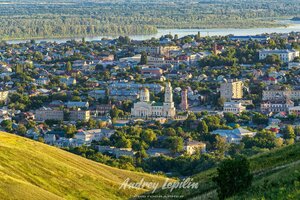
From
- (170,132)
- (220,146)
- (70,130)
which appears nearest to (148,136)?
(170,132)

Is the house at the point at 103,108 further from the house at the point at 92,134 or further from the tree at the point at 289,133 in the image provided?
the tree at the point at 289,133

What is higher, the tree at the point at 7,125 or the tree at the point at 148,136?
the tree at the point at 148,136

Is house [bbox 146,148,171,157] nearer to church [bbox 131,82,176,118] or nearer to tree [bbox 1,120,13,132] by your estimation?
tree [bbox 1,120,13,132]

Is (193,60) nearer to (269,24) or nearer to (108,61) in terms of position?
(108,61)

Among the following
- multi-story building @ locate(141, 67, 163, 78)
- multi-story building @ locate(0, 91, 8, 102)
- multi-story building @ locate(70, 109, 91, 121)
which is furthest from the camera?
multi-story building @ locate(141, 67, 163, 78)

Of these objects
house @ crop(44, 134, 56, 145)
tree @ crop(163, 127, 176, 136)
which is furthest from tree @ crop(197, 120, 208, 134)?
house @ crop(44, 134, 56, 145)

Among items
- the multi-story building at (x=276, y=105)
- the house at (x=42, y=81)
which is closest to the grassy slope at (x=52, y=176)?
the multi-story building at (x=276, y=105)
